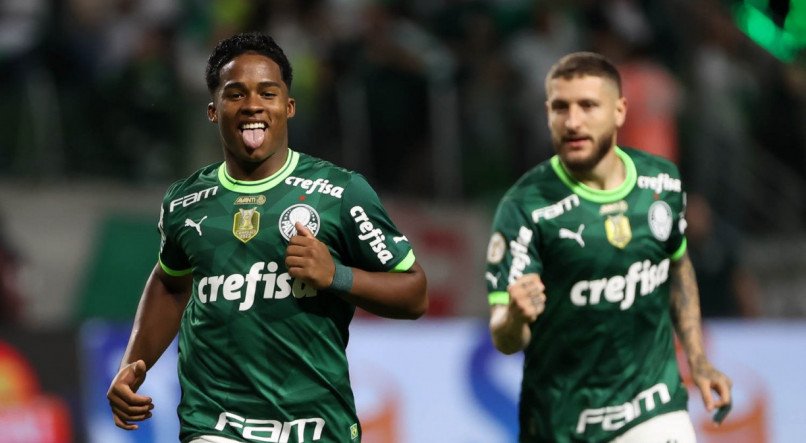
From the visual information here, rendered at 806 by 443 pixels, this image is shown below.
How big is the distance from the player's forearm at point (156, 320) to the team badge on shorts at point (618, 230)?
1842 millimetres

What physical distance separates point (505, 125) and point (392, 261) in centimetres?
562

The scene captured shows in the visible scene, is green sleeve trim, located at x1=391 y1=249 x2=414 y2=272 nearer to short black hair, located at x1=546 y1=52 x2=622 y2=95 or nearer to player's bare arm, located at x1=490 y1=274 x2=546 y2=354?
player's bare arm, located at x1=490 y1=274 x2=546 y2=354

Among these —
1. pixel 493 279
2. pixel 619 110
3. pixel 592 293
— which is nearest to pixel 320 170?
pixel 493 279

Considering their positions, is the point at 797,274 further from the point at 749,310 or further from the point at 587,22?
the point at 587,22

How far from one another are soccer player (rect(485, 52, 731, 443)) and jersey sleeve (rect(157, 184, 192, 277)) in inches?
53.4

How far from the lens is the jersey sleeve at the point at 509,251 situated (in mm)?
5801

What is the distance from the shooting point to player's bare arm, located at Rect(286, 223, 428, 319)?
463cm

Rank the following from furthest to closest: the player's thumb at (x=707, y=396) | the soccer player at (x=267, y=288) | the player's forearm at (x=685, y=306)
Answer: the player's forearm at (x=685, y=306), the player's thumb at (x=707, y=396), the soccer player at (x=267, y=288)

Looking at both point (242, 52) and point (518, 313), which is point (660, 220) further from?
point (242, 52)

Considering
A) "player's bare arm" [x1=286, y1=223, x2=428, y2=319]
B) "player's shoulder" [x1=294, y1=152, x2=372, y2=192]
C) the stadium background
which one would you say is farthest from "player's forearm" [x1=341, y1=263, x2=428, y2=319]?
the stadium background

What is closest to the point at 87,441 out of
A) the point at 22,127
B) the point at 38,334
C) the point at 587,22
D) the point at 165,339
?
the point at 38,334

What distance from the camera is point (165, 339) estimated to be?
530 cm

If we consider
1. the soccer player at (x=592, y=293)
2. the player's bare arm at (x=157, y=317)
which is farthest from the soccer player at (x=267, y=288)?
the soccer player at (x=592, y=293)

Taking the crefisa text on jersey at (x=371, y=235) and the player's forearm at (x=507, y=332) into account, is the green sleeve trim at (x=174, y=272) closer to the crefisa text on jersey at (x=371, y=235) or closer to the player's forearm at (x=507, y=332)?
the crefisa text on jersey at (x=371, y=235)
